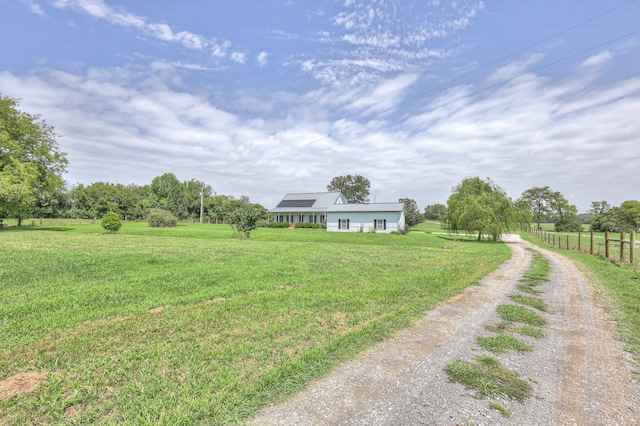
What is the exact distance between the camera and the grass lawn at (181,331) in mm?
2436

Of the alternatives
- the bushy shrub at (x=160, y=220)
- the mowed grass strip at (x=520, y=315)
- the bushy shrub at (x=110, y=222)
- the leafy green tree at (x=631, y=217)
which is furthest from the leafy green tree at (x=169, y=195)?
the leafy green tree at (x=631, y=217)

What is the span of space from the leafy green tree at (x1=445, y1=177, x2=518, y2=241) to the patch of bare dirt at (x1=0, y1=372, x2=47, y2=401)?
26.2 metres

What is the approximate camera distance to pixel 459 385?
2738 millimetres

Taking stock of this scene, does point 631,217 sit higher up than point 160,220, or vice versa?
point 631,217

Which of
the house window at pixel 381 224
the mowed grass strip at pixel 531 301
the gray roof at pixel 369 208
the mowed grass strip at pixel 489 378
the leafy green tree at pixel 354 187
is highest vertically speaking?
the leafy green tree at pixel 354 187

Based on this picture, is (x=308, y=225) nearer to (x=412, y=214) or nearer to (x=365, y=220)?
(x=365, y=220)

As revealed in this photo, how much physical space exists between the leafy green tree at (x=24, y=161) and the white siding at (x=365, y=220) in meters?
28.7

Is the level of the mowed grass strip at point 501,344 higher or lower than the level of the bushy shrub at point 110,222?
lower

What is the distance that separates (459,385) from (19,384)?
4159 millimetres

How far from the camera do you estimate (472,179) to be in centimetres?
2672

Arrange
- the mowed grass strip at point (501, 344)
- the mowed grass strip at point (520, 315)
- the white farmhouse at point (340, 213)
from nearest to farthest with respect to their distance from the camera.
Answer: the mowed grass strip at point (501, 344)
the mowed grass strip at point (520, 315)
the white farmhouse at point (340, 213)

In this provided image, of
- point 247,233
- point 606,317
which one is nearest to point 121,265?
point 606,317

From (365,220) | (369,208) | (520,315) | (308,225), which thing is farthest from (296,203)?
(520,315)

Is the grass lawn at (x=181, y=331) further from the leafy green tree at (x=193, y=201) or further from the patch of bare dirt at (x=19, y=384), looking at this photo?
the leafy green tree at (x=193, y=201)
